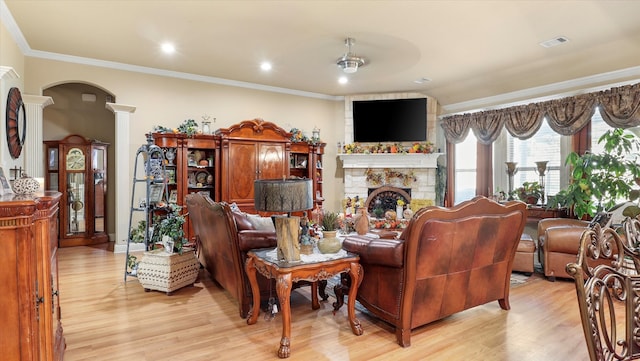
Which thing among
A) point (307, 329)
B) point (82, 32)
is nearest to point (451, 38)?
point (307, 329)

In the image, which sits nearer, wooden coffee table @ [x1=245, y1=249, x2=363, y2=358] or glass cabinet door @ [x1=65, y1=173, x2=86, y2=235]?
wooden coffee table @ [x1=245, y1=249, x2=363, y2=358]

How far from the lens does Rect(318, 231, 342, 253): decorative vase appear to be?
277 cm

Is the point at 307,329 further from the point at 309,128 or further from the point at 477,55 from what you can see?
the point at 309,128

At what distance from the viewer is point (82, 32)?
14.1ft

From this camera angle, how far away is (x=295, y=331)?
282 cm

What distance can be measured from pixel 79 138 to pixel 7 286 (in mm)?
5379

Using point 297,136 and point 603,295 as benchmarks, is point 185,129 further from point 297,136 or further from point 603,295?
point 603,295

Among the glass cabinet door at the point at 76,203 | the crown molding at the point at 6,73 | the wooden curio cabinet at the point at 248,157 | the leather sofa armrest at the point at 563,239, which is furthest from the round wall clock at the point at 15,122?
the leather sofa armrest at the point at 563,239

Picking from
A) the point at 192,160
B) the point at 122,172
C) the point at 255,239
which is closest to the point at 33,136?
the point at 122,172

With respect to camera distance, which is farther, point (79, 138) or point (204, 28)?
point (79, 138)

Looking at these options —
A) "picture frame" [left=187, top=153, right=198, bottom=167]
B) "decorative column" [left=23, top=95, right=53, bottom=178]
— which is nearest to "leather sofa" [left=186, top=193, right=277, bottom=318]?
"picture frame" [left=187, top=153, right=198, bottom=167]

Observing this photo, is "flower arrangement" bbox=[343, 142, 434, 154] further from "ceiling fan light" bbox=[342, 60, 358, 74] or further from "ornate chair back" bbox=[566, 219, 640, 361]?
"ornate chair back" bbox=[566, 219, 640, 361]

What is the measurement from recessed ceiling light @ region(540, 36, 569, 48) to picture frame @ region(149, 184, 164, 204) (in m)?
5.01

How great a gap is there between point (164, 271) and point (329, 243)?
74.7 inches
